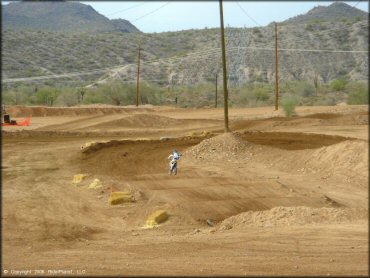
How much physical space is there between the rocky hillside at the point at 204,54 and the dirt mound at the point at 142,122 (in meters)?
41.1

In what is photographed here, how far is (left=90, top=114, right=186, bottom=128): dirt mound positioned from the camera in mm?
45459

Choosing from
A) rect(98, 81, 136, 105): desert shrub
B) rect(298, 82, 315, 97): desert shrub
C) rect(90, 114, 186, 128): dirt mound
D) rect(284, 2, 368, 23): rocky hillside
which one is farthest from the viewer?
rect(284, 2, 368, 23): rocky hillside

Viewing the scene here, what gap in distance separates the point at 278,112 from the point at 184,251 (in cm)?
4170

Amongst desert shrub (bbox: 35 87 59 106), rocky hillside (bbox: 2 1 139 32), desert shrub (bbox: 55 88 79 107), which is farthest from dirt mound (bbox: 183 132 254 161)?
desert shrub (bbox: 35 87 59 106)

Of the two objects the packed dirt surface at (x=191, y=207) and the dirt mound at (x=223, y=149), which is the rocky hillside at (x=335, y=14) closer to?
the dirt mound at (x=223, y=149)

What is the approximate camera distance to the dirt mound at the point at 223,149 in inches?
1062

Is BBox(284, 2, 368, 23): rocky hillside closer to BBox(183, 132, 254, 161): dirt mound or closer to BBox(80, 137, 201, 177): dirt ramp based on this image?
BBox(80, 137, 201, 177): dirt ramp

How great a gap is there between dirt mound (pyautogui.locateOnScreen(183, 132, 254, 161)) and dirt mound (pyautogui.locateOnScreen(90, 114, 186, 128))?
17.5 m

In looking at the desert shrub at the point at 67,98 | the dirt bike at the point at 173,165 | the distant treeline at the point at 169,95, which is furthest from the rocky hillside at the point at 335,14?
the dirt bike at the point at 173,165

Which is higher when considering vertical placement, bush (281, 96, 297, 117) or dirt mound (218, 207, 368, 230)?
dirt mound (218, 207, 368, 230)

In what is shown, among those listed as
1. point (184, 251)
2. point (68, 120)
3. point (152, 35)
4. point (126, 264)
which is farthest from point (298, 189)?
point (152, 35)

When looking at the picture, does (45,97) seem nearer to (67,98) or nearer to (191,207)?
(67,98)

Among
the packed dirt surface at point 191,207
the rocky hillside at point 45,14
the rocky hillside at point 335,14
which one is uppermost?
the rocky hillside at point 335,14

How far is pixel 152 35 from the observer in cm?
11825
